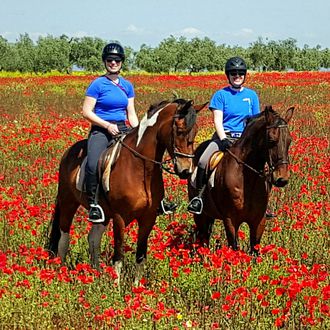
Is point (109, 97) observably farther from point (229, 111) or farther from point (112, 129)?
point (229, 111)

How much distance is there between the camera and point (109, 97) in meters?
6.14

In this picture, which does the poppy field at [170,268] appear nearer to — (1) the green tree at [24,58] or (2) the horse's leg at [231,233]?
(2) the horse's leg at [231,233]

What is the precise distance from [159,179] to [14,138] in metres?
10.1

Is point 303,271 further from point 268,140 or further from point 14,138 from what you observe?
point 14,138

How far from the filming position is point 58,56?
305ft

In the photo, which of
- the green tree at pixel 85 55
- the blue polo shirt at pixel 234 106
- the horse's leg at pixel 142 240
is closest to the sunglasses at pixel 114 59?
the blue polo shirt at pixel 234 106

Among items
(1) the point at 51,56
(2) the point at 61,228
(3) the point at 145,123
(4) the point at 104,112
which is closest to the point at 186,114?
(3) the point at 145,123

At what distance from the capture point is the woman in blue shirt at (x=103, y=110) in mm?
6055

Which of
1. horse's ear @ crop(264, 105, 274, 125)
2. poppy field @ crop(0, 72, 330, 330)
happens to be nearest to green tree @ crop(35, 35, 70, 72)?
poppy field @ crop(0, 72, 330, 330)

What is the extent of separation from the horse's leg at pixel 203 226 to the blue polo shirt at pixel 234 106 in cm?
132

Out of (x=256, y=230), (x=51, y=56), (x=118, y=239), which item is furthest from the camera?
(x=51, y=56)

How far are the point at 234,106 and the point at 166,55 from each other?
101m

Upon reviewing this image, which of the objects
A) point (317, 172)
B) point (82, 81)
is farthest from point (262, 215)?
point (82, 81)

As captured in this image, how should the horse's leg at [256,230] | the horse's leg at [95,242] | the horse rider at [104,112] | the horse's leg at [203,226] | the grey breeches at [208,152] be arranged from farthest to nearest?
the horse's leg at [203,226]
the grey breeches at [208,152]
the horse's leg at [95,242]
the horse's leg at [256,230]
the horse rider at [104,112]
